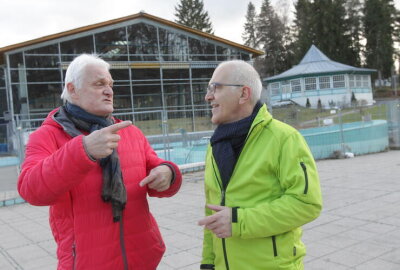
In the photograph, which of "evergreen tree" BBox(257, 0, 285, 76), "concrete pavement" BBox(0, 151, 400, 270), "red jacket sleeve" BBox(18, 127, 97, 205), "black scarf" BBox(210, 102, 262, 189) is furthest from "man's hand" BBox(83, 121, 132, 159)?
"evergreen tree" BBox(257, 0, 285, 76)

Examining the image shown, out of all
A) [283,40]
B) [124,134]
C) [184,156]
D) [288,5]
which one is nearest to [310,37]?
[283,40]

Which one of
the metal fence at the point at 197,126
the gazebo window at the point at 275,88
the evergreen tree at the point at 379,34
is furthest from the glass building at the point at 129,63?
the evergreen tree at the point at 379,34

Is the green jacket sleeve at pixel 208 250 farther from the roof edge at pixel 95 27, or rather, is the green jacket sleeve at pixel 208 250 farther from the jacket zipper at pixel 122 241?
the roof edge at pixel 95 27

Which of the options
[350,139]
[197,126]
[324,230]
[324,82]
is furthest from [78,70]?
[324,82]

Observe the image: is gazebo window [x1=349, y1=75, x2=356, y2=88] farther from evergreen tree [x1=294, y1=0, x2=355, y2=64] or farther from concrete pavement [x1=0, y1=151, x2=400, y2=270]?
concrete pavement [x1=0, y1=151, x2=400, y2=270]

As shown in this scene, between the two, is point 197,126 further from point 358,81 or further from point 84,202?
point 358,81

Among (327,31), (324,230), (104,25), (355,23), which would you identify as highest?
(355,23)

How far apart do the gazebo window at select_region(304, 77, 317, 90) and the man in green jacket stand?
3960 cm

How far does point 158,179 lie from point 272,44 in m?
66.2

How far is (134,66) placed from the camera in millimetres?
23266

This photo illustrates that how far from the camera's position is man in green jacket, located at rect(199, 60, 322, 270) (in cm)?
190

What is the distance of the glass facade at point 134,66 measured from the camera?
68.2 feet

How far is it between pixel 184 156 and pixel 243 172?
32.6 feet

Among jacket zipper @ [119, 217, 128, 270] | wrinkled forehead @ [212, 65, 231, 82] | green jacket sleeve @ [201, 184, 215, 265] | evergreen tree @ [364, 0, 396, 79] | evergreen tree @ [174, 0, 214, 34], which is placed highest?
evergreen tree @ [174, 0, 214, 34]
